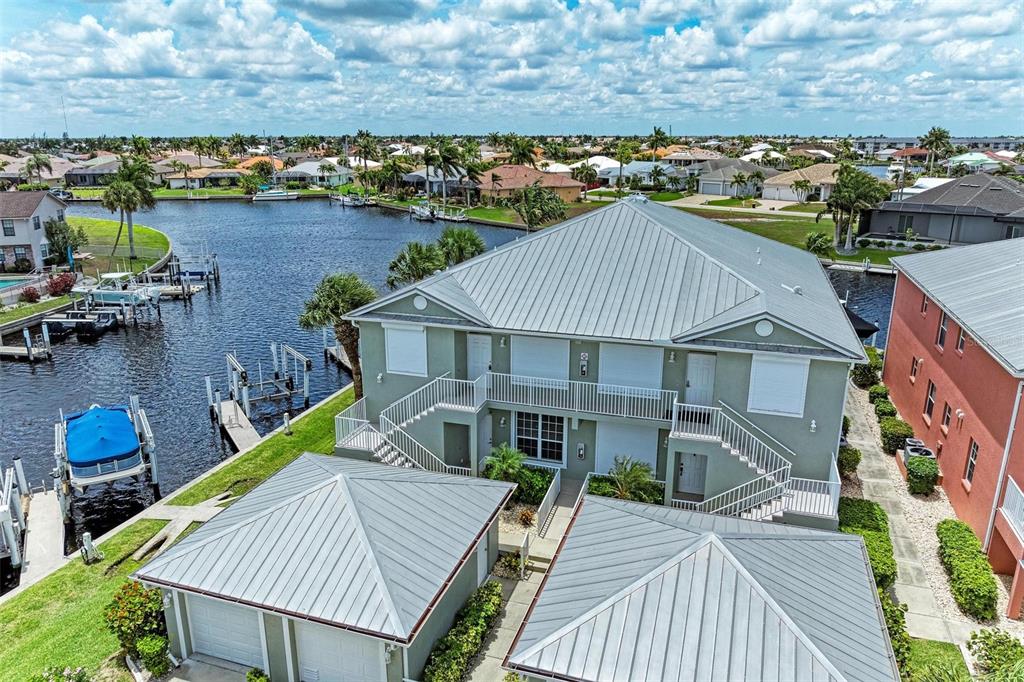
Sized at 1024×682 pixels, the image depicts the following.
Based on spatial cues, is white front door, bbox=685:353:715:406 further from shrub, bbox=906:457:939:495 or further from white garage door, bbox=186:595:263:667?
white garage door, bbox=186:595:263:667

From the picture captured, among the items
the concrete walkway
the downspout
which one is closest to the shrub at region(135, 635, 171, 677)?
the concrete walkway

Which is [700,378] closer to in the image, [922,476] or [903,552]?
[903,552]

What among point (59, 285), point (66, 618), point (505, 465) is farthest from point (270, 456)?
point (59, 285)

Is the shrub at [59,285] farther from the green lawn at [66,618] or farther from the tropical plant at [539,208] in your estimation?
the tropical plant at [539,208]

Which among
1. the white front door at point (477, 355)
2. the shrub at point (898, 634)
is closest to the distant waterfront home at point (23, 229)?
the white front door at point (477, 355)

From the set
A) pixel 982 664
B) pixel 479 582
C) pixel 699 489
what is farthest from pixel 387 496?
pixel 982 664

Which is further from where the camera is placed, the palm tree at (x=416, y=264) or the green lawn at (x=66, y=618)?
the palm tree at (x=416, y=264)
